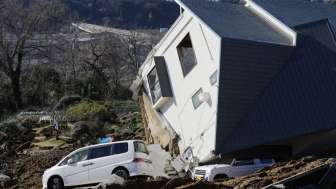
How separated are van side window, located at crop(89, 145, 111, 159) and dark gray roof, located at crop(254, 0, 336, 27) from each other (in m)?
9.37

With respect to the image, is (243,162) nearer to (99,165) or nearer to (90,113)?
(99,165)

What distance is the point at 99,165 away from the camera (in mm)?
23344

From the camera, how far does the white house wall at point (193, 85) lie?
25.9 metres

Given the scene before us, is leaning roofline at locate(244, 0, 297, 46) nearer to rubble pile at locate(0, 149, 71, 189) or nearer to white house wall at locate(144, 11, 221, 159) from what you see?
white house wall at locate(144, 11, 221, 159)

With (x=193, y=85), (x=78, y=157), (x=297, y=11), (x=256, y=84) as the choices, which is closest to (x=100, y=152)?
(x=78, y=157)

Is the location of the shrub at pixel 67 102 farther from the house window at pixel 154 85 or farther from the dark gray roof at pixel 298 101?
the dark gray roof at pixel 298 101

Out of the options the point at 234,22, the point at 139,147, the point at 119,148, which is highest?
the point at 234,22

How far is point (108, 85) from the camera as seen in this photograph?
6116cm

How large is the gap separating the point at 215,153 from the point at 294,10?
9565mm

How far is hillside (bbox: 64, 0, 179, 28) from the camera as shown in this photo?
13139 centimetres

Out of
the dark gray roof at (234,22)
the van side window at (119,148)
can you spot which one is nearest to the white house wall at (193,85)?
the dark gray roof at (234,22)

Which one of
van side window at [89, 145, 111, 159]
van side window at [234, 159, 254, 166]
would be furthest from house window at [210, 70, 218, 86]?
van side window at [89, 145, 111, 159]

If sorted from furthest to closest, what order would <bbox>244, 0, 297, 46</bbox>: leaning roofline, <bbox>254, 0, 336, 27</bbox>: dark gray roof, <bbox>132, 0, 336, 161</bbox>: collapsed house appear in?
<bbox>254, 0, 336, 27</bbox>: dark gray roof → <bbox>244, 0, 297, 46</bbox>: leaning roofline → <bbox>132, 0, 336, 161</bbox>: collapsed house

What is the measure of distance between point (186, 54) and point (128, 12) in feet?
352
